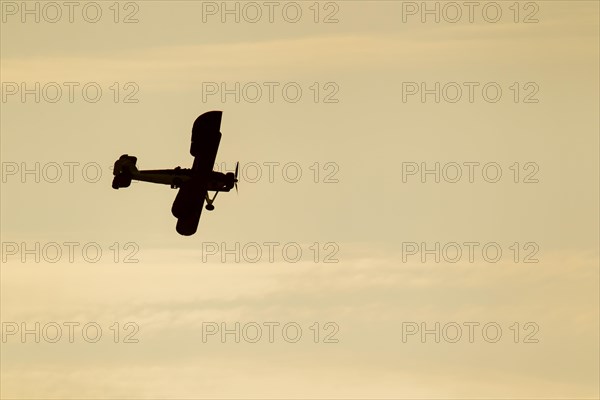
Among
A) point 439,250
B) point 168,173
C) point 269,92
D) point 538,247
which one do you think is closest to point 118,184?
point 168,173

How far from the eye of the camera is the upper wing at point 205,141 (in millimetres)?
99312

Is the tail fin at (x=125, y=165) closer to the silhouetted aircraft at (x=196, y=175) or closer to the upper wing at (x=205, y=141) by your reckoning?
the silhouetted aircraft at (x=196, y=175)

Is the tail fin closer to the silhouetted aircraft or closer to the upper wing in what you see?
the silhouetted aircraft

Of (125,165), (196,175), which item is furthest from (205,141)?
(125,165)

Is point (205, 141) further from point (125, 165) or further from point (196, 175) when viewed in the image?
point (125, 165)

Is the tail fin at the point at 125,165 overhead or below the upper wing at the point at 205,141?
below

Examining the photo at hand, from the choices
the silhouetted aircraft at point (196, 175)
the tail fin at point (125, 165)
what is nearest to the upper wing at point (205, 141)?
the silhouetted aircraft at point (196, 175)

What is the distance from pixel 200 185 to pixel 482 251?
38696 millimetres

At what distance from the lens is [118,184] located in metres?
99.3

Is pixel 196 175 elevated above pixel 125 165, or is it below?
below

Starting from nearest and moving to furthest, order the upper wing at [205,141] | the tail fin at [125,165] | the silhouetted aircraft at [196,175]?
the silhouetted aircraft at [196,175]
the upper wing at [205,141]
the tail fin at [125,165]

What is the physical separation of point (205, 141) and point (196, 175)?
2.36 m

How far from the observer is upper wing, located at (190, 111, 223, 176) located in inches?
3910

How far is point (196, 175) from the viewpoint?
98.2 meters
